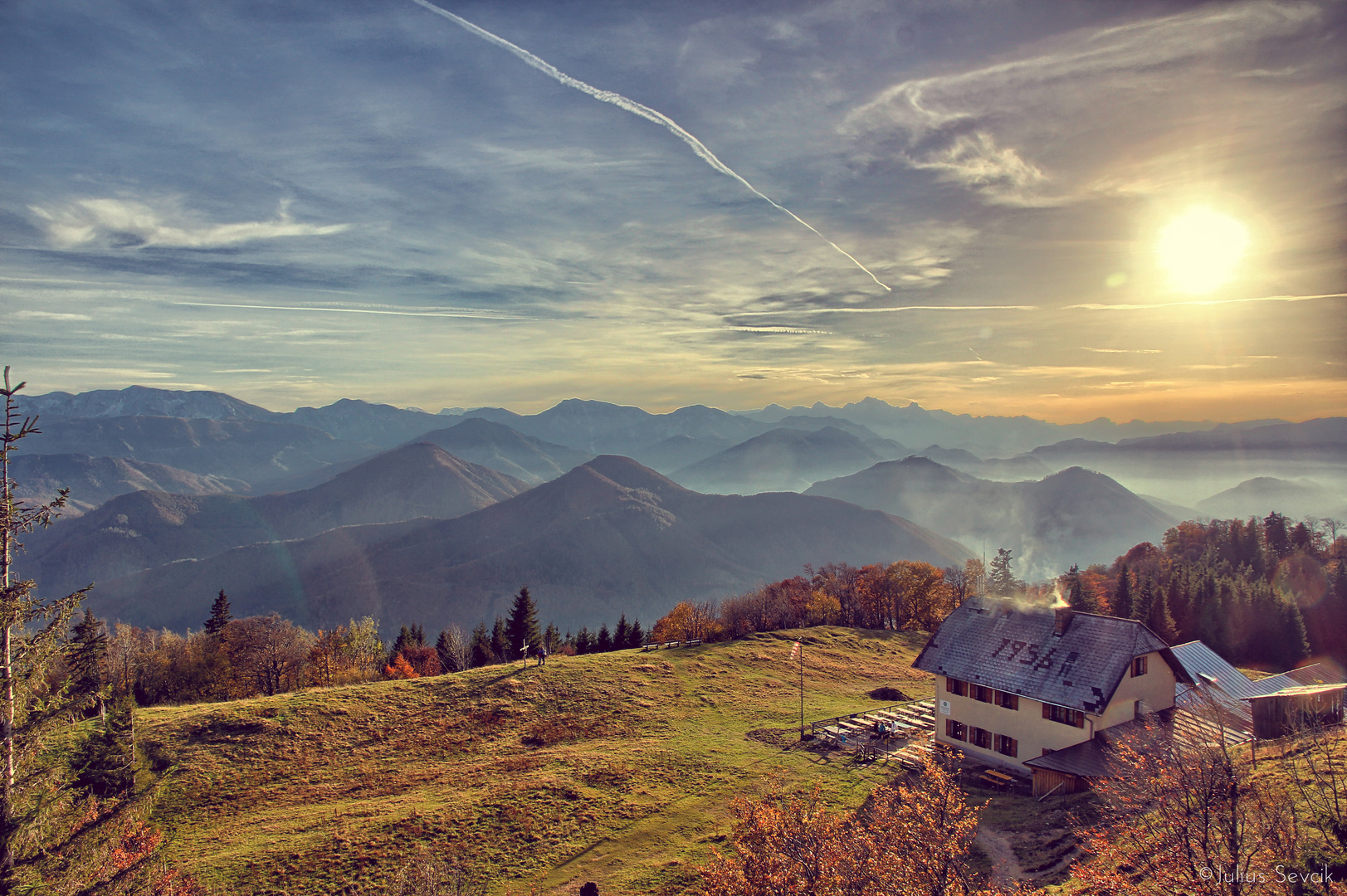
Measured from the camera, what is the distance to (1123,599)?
9144cm

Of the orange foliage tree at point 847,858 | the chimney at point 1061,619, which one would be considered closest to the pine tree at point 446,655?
the chimney at point 1061,619

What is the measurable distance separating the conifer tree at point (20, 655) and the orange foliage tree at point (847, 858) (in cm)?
1838

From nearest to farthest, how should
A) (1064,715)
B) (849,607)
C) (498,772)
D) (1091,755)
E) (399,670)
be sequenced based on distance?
(1091,755) < (1064,715) < (498,772) < (399,670) < (849,607)

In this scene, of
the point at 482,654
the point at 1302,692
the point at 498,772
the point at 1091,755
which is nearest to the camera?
the point at 1091,755

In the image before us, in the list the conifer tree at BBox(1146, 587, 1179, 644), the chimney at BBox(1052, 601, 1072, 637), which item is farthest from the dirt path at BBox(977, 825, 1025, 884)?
the conifer tree at BBox(1146, 587, 1179, 644)

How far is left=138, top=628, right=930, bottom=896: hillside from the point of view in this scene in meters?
29.6

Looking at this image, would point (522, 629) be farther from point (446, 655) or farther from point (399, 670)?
point (399, 670)

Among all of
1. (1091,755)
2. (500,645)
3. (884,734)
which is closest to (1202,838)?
(1091,755)

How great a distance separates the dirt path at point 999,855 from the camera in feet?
82.5

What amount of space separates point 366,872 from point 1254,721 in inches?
2118

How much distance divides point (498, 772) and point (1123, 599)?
321 feet

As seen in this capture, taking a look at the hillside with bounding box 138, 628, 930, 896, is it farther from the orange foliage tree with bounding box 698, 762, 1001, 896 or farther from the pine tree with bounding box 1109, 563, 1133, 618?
the pine tree with bounding box 1109, 563, 1133, 618

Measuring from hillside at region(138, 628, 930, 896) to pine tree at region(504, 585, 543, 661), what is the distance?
81.8 feet

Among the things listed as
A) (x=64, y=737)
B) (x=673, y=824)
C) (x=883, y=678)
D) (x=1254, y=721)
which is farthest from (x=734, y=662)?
(x=64, y=737)
